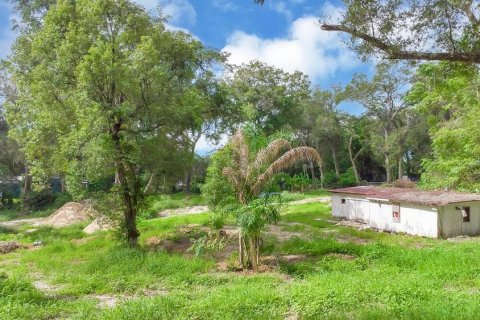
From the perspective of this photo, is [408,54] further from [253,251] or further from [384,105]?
[384,105]

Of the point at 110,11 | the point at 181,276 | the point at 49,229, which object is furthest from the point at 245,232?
the point at 49,229

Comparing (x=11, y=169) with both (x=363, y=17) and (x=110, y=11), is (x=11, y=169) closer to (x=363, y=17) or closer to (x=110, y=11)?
(x=110, y=11)

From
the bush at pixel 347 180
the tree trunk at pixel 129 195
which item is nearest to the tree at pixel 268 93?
the bush at pixel 347 180

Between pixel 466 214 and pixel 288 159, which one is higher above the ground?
pixel 288 159

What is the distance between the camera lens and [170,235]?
2153 centimetres

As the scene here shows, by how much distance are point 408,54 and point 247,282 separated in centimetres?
832

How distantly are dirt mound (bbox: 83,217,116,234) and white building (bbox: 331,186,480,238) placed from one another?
1511 centimetres

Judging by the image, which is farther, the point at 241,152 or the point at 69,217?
the point at 69,217

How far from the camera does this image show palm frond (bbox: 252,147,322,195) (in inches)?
565

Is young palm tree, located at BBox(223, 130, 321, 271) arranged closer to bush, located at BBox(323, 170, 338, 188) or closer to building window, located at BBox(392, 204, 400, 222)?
building window, located at BBox(392, 204, 400, 222)

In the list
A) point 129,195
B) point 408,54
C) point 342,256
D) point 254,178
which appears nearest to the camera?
point 408,54

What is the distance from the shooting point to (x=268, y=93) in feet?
160

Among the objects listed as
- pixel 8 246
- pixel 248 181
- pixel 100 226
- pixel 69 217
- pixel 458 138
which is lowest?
pixel 8 246

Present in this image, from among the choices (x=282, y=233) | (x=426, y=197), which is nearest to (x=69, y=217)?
(x=282, y=233)
